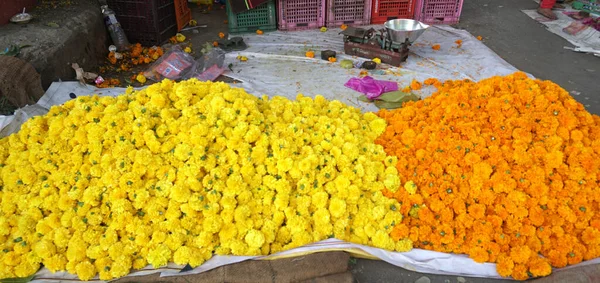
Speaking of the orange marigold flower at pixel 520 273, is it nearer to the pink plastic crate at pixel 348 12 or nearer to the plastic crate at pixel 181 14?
the pink plastic crate at pixel 348 12

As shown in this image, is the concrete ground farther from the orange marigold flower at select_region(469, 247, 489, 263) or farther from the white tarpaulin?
the orange marigold flower at select_region(469, 247, 489, 263)

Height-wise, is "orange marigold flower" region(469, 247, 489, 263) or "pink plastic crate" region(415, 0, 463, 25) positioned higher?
"pink plastic crate" region(415, 0, 463, 25)

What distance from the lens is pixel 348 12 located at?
7.33 meters

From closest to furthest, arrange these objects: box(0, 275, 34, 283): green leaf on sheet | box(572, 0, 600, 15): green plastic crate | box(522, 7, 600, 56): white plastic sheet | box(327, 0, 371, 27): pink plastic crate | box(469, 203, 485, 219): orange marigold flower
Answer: box(0, 275, 34, 283): green leaf on sheet
box(469, 203, 485, 219): orange marigold flower
box(522, 7, 600, 56): white plastic sheet
box(327, 0, 371, 27): pink plastic crate
box(572, 0, 600, 15): green plastic crate

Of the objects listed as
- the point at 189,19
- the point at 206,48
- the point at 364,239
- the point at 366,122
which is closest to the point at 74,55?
the point at 206,48

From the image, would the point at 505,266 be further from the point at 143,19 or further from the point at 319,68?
the point at 143,19

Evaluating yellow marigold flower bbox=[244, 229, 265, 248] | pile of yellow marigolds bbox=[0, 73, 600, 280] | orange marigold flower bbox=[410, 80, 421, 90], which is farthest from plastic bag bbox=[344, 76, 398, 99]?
yellow marigold flower bbox=[244, 229, 265, 248]

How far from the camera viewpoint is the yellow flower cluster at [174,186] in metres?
2.71

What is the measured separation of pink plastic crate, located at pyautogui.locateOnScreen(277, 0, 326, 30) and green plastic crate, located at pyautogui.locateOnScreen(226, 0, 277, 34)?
0.47 ft

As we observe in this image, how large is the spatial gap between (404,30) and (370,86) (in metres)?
1.18

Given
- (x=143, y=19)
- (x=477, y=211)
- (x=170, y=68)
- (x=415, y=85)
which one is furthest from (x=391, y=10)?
(x=477, y=211)

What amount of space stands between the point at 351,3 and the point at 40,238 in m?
6.30

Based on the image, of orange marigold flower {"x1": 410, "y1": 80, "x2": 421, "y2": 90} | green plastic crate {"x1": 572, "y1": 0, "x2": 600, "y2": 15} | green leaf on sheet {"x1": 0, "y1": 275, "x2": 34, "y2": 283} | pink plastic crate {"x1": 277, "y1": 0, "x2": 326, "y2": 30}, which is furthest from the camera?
green plastic crate {"x1": 572, "y1": 0, "x2": 600, "y2": 15}

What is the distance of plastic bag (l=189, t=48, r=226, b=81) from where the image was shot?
18.3 ft
